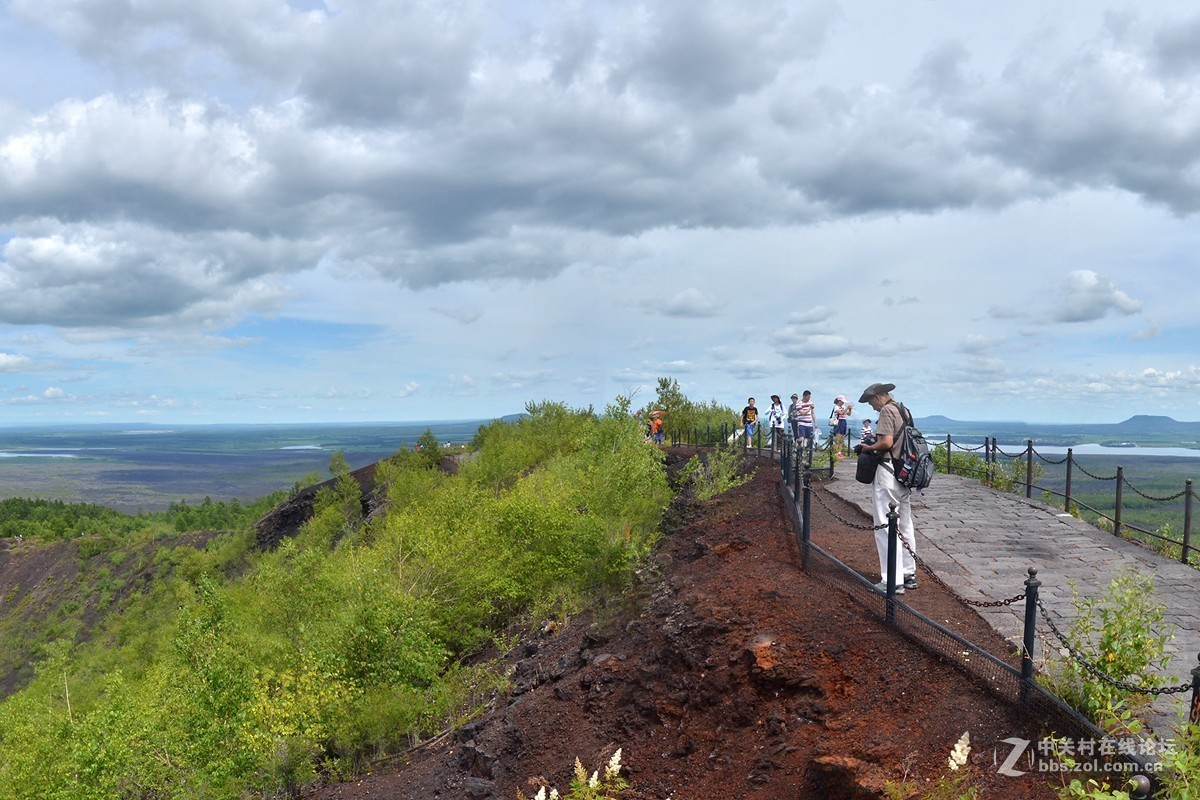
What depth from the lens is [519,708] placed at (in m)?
9.07

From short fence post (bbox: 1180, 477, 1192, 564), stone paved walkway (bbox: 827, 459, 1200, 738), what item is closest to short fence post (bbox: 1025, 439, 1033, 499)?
stone paved walkway (bbox: 827, 459, 1200, 738)

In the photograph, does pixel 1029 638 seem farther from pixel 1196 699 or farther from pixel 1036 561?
pixel 1036 561

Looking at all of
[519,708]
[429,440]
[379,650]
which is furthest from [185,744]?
[429,440]

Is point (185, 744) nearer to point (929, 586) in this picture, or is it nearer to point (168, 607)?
point (929, 586)

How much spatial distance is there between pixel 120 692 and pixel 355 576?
6.65 metres

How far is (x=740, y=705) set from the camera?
6641 millimetres

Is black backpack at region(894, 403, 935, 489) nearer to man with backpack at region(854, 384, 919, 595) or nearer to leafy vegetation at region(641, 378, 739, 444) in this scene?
man with backpack at region(854, 384, 919, 595)

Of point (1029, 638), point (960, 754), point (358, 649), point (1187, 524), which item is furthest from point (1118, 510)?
point (358, 649)

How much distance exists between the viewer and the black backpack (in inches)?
311

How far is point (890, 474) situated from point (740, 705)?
283cm

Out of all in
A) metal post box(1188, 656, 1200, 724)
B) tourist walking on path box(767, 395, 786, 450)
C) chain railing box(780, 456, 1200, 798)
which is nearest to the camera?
metal post box(1188, 656, 1200, 724)

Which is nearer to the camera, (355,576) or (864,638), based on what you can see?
(864,638)

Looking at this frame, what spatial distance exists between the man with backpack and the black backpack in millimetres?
22

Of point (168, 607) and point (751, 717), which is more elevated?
point (751, 717)
